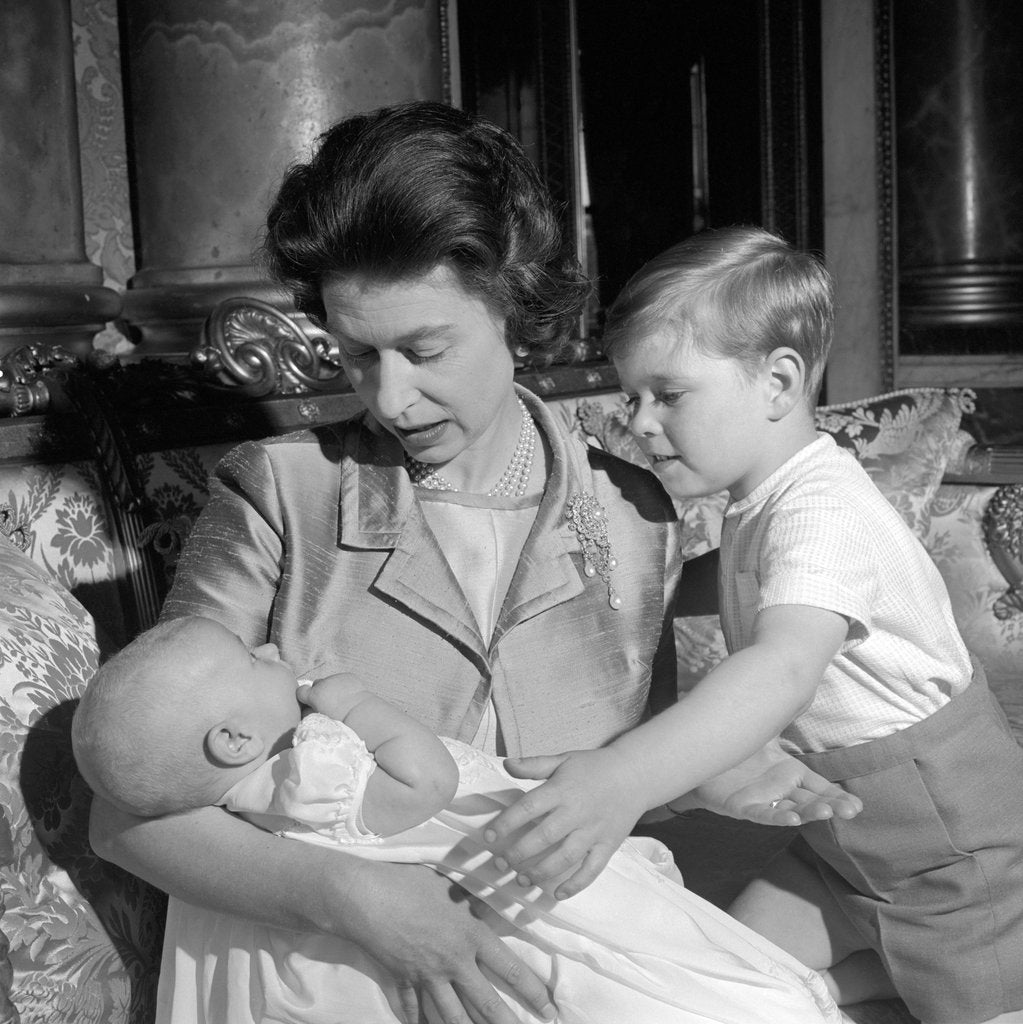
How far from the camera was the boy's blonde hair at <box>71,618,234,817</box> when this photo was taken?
4.59ft

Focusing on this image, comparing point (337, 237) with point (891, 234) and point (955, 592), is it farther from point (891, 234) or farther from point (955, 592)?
point (891, 234)

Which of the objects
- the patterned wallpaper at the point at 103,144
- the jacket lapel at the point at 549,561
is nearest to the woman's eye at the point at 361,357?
the jacket lapel at the point at 549,561

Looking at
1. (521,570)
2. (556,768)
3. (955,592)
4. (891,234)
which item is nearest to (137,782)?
(556,768)

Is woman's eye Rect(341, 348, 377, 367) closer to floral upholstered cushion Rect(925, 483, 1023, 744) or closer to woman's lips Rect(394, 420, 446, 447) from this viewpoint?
woman's lips Rect(394, 420, 446, 447)

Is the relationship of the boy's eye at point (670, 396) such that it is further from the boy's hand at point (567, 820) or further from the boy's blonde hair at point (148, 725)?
the boy's blonde hair at point (148, 725)

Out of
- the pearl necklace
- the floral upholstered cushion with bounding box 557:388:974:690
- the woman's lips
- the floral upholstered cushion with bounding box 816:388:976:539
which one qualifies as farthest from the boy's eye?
the floral upholstered cushion with bounding box 816:388:976:539

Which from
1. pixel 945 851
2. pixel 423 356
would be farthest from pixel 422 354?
pixel 945 851

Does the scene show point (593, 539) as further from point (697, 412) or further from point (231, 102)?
point (231, 102)

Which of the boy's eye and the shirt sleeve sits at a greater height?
the boy's eye

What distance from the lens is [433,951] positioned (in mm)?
1419

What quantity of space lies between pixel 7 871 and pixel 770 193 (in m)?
4.62

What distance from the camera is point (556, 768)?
54.7 inches

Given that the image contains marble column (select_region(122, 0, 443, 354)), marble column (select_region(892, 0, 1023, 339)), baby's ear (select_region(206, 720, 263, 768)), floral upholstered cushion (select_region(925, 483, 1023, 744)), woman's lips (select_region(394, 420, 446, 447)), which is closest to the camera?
baby's ear (select_region(206, 720, 263, 768))

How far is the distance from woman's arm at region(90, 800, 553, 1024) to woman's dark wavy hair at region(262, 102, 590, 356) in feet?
2.57
